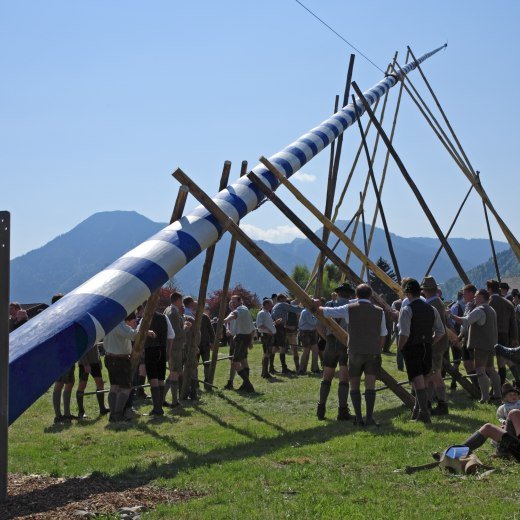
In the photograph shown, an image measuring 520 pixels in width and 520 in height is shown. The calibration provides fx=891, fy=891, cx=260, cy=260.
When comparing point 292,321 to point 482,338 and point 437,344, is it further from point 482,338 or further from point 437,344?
point 437,344

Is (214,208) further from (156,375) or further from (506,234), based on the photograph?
(506,234)

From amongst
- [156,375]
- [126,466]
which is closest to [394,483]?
[126,466]

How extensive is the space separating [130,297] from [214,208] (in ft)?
8.95

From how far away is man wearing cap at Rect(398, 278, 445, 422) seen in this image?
34.3 ft

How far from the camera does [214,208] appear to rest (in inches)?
450

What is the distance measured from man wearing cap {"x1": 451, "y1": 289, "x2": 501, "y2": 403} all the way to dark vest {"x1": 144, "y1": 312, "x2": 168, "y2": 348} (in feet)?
13.0

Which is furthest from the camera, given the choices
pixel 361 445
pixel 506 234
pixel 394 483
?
pixel 506 234

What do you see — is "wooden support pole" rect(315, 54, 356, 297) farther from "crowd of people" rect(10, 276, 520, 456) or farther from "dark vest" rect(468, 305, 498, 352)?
"dark vest" rect(468, 305, 498, 352)

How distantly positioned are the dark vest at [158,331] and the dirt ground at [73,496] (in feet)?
14.7

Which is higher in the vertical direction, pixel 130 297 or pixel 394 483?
pixel 130 297

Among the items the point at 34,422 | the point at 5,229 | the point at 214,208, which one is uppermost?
the point at 214,208

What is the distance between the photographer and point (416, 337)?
10.6 meters

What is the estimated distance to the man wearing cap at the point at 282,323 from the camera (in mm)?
18587

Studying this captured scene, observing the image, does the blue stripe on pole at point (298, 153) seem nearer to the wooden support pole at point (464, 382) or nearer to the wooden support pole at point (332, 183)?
the wooden support pole at point (332, 183)
